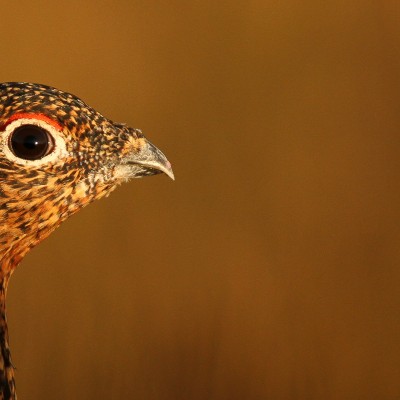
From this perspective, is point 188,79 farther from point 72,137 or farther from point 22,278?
point 72,137

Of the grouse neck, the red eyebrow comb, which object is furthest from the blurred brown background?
the red eyebrow comb

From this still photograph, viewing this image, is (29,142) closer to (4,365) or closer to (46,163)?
(46,163)

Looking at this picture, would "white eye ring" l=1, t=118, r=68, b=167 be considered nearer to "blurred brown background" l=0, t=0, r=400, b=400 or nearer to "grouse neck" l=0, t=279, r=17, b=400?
"grouse neck" l=0, t=279, r=17, b=400

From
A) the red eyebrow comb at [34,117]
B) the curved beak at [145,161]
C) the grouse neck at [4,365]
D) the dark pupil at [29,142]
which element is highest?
the red eyebrow comb at [34,117]

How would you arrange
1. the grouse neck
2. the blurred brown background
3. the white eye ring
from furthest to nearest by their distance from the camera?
1. the blurred brown background
2. the grouse neck
3. the white eye ring

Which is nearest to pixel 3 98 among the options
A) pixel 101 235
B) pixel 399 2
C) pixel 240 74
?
pixel 101 235

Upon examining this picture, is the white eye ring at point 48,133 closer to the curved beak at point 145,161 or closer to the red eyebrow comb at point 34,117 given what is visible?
the red eyebrow comb at point 34,117

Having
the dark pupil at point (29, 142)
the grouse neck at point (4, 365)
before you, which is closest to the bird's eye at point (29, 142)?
the dark pupil at point (29, 142)

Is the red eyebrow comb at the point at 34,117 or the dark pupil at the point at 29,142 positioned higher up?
the red eyebrow comb at the point at 34,117
